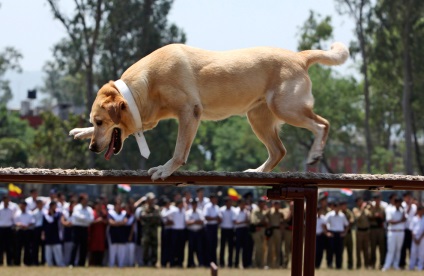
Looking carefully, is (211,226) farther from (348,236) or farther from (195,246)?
(348,236)

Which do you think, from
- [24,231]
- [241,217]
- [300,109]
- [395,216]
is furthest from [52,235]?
[300,109]

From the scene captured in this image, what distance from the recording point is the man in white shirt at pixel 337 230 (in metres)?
21.9

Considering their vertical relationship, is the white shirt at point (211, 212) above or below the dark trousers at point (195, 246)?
above

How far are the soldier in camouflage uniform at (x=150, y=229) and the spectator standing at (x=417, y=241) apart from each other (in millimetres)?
5611

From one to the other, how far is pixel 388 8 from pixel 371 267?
18.7m

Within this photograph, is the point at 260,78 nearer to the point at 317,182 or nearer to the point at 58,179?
the point at 317,182

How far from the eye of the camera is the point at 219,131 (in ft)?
227

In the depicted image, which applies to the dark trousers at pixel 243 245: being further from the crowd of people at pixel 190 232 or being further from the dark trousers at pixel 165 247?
the dark trousers at pixel 165 247

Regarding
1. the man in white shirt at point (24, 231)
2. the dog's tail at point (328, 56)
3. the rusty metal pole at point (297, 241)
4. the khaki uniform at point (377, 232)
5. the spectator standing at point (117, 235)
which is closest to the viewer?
the rusty metal pole at point (297, 241)

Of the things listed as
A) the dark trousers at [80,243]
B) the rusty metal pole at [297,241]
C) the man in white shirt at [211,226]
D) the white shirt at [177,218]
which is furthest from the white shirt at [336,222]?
the rusty metal pole at [297,241]

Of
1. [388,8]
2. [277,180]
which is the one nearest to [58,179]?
[277,180]

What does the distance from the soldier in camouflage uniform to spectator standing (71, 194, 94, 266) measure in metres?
1.24

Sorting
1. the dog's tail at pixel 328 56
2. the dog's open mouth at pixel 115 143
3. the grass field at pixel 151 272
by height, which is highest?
the dog's tail at pixel 328 56

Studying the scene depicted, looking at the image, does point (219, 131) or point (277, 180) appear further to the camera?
point (219, 131)
